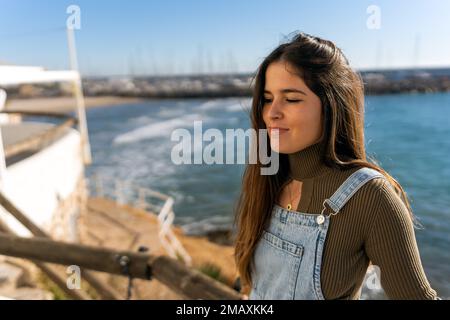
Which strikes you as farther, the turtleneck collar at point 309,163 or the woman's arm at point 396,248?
the turtleneck collar at point 309,163

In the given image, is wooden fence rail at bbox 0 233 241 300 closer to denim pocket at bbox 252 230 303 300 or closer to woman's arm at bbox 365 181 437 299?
denim pocket at bbox 252 230 303 300

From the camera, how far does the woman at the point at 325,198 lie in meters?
1.06

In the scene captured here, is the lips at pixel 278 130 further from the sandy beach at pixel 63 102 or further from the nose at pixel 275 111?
the sandy beach at pixel 63 102

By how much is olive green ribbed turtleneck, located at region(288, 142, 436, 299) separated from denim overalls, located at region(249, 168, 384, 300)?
2 centimetres

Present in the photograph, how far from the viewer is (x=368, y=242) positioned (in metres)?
1.09

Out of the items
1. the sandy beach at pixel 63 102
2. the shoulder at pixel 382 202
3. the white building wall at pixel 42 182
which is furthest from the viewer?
the sandy beach at pixel 63 102

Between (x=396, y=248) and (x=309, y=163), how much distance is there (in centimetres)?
40

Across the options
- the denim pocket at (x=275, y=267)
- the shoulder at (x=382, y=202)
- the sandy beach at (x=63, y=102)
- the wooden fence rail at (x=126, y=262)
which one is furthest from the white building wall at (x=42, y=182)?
the sandy beach at (x=63, y=102)

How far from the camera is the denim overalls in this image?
1.13 metres

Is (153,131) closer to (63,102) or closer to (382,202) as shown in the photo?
Result: (382,202)

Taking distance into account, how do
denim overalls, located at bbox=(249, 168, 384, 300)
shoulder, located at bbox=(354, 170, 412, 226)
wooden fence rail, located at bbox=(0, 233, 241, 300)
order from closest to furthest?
shoulder, located at bbox=(354, 170, 412, 226) < denim overalls, located at bbox=(249, 168, 384, 300) < wooden fence rail, located at bbox=(0, 233, 241, 300)

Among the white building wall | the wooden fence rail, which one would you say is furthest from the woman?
the white building wall

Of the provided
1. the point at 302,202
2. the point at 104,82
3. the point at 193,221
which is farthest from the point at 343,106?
the point at 104,82

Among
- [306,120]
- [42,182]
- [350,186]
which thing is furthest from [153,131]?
[350,186]
